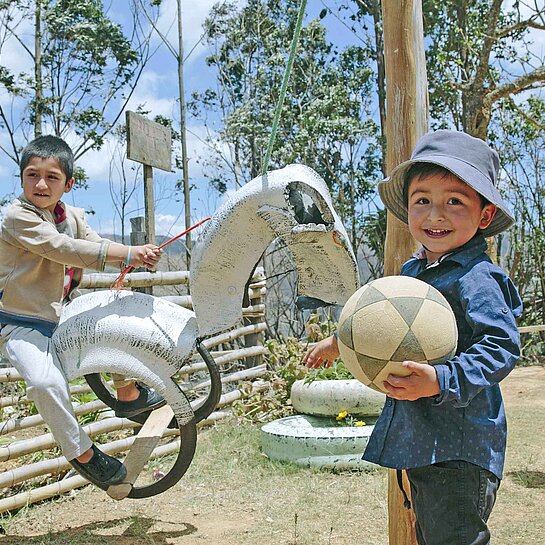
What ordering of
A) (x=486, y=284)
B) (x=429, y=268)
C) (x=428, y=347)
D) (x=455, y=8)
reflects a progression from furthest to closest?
1. (x=455, y=8)
2. (x=429, y=268)
3. (x=486, y=284)
4. (x=428, y=347)

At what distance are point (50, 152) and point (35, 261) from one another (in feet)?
1.46

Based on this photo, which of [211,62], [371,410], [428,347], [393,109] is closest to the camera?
[428,347]

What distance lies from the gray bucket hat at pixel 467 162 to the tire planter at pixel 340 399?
139 inches

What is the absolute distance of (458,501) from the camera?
1.84 metres

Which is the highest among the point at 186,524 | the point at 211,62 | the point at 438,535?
the point at 211,62

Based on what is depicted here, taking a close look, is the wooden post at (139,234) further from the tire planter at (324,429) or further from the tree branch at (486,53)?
the tree branch at (486,53)

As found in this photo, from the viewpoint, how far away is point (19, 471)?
4484 millimetres

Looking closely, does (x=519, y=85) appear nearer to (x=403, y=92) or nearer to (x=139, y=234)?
(x=139, y=234)

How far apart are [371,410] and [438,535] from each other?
11.8 feet

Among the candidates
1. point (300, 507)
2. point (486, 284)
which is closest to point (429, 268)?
point (486, 284)

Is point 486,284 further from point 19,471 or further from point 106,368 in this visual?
point 19,471

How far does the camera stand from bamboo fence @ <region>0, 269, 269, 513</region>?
4.52 metres

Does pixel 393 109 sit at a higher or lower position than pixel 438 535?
higher

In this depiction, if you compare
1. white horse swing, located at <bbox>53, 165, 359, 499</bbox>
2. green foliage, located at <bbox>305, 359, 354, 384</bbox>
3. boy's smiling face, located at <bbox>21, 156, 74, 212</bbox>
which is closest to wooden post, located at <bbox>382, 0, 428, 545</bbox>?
white horse swing, located at <bbox>53, 165, 359, 499</bbox>
